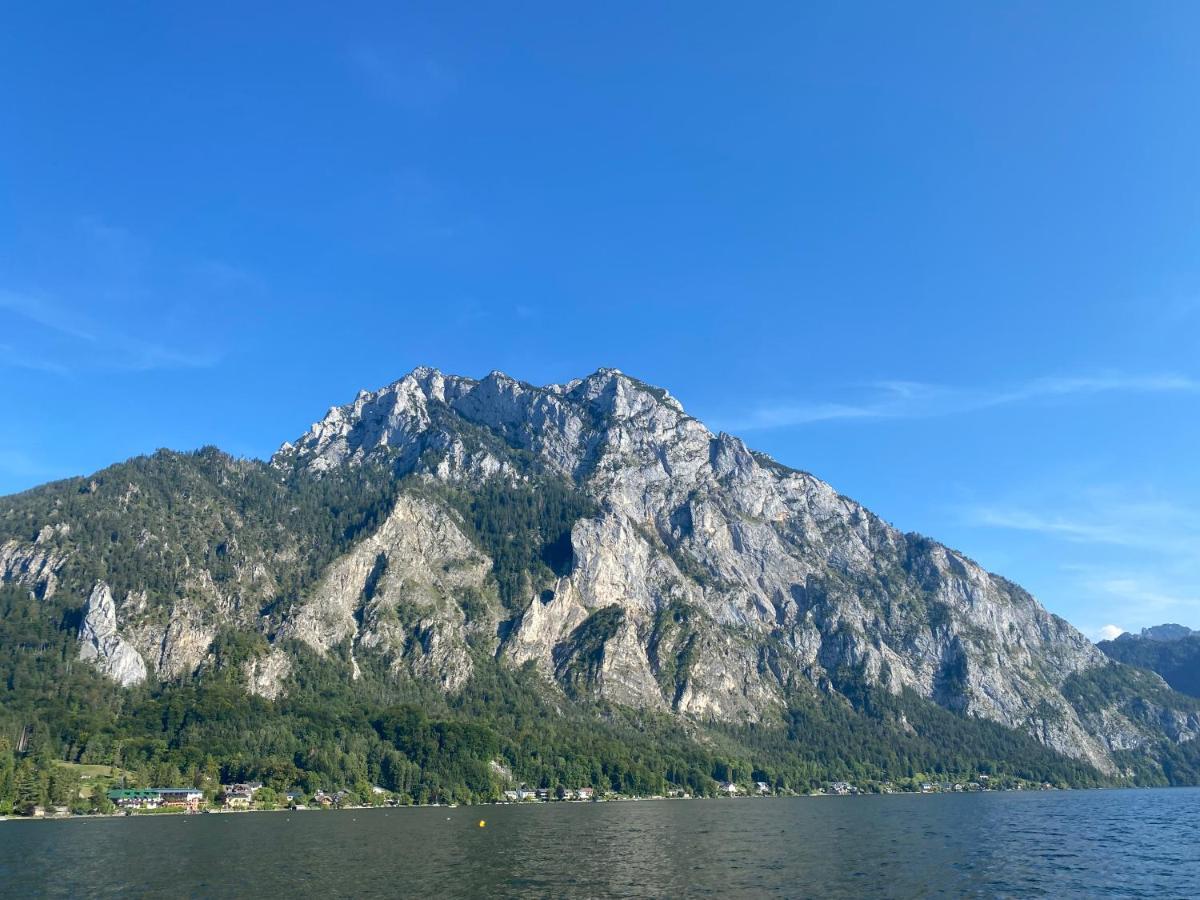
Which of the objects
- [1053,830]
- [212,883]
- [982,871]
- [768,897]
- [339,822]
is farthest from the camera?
[339,822]

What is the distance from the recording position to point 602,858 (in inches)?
4437

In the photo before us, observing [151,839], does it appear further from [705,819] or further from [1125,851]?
[1125,851]

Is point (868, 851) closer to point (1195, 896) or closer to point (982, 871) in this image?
point (982, 871)

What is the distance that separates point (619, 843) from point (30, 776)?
145m

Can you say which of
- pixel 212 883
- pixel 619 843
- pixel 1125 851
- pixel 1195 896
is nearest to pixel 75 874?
pixel 212 883

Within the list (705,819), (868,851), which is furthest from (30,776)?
(868,851)

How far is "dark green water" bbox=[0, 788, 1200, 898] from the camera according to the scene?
89.0 m

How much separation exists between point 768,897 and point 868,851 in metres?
46.2

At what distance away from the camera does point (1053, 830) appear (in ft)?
510

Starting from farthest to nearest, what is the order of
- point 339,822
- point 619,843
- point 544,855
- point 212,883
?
point 339,822 → point 619,843 → point 544,855 → point 212,883

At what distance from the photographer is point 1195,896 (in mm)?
84812

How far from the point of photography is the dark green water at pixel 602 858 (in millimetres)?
89000

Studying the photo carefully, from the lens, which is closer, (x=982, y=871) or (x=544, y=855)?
(x=982, y=871)

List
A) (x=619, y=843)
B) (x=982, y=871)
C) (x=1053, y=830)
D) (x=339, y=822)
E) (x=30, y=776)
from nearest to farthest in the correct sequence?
(x=982, y=871) < (x=619, y=843) < (x=1053, y=830) < (x=339, y=822) < (x=30, y=776)
